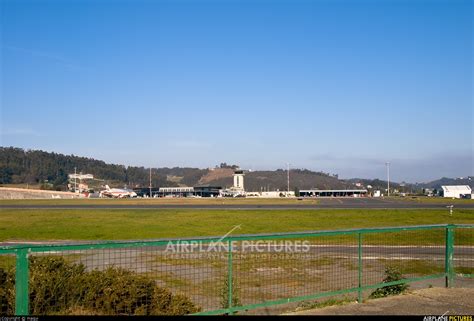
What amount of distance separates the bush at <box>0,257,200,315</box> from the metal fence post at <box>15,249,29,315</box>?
2.37 feet

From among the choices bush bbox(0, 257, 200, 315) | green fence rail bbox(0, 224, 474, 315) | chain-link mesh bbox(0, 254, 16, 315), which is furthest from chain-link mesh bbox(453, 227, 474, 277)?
chain-link mesh bbox(0, 254, 16, 315)

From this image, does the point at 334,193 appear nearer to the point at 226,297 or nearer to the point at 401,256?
the point at 401,256

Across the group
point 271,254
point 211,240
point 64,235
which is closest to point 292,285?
point 271,254

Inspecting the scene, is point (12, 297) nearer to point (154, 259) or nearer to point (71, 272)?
point (71, 272)

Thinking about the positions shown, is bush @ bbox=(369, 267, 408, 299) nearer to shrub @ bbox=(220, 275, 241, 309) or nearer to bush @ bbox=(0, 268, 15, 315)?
shrub @ bbox=(220, 275, 241, 309)

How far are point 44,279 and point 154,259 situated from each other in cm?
287

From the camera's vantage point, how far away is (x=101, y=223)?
117ft

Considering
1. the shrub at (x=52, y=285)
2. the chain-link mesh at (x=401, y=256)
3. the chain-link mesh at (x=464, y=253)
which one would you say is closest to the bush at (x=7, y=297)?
the shrub at (x=52, y=285)

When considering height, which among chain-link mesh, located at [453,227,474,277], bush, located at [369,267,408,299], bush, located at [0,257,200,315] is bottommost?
chain-link mesh, located at [453,227,474,277]

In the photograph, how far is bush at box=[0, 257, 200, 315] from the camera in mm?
7059

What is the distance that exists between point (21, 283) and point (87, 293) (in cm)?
149

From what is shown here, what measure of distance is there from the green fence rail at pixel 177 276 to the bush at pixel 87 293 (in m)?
0.01

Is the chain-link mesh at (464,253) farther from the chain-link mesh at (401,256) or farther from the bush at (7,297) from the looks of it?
the bush at (7,297)

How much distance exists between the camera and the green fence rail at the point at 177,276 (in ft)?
23.0
